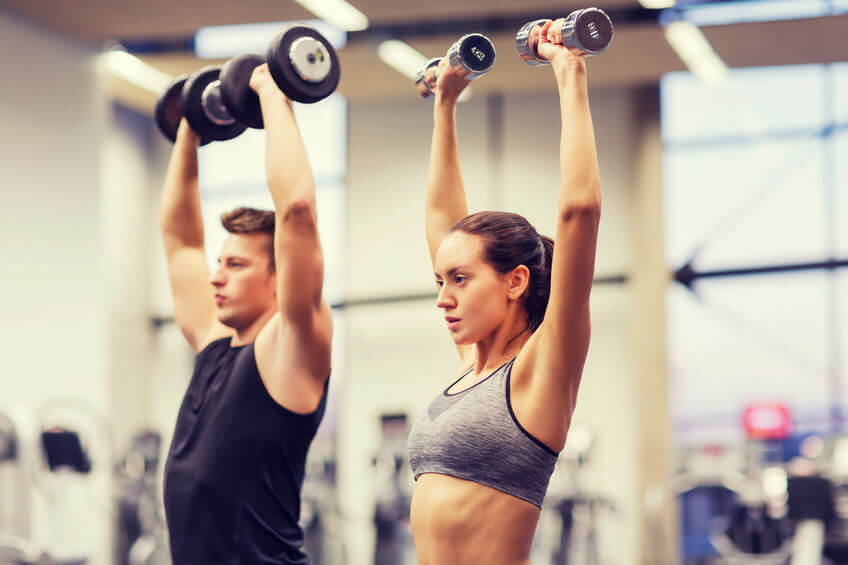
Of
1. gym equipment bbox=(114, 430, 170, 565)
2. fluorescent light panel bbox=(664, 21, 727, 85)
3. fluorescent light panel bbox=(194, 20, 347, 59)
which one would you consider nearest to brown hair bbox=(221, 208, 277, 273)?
fluorescent light panel bbox=(194, 20, 347, 59)

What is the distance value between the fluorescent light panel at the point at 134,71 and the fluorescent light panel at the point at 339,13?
1412 mm

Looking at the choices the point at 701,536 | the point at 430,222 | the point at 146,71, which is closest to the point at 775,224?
the point at 701,536

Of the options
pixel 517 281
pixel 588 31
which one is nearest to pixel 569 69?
pixel 588 31

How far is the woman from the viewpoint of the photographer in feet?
5.13

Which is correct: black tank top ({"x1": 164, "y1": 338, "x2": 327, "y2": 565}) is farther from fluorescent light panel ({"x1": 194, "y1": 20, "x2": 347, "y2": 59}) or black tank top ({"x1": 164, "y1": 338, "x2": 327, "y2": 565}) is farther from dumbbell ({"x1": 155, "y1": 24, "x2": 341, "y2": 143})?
fluorescent light panel ({"x1": 194, "y1": 20, "x2": 347, "y2": 59})

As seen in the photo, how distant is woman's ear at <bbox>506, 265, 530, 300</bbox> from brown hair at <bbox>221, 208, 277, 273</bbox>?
2.31ft

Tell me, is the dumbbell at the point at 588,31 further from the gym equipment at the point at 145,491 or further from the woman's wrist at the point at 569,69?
the gym equipment at the point at 145,491

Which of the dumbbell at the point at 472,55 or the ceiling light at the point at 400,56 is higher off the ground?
the ceiling light at the point at 400,56

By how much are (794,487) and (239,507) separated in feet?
11.1

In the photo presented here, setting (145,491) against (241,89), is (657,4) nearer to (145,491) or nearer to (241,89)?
(241,89)

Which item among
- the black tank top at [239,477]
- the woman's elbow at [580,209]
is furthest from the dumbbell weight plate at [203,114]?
the woman's elbow at [580,209]

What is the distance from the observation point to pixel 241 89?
214 cm

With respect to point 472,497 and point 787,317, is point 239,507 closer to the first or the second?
point 472,497

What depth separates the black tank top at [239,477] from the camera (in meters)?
1.98
